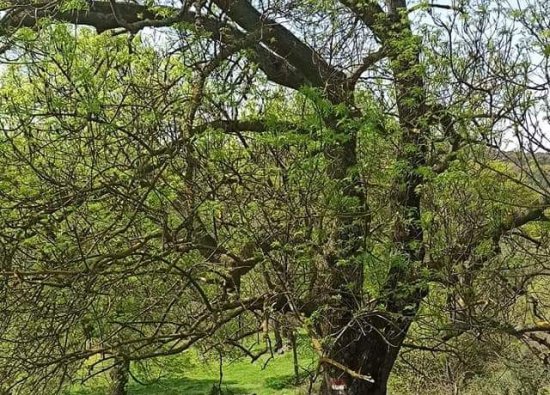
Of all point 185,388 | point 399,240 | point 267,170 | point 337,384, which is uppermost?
point 267,170

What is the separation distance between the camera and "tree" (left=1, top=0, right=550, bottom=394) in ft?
16.7

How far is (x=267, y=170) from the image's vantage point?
18.2 feet

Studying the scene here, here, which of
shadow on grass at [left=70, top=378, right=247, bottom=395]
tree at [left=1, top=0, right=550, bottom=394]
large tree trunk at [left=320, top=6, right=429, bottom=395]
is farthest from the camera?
shadow on grass at [left=70, top=378, right=247, bottom=395]

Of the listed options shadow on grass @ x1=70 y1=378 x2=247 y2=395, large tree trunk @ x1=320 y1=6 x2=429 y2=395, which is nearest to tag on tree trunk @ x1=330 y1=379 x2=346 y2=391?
large tree trunk @ x1=320 y1=6 x2=429 y2=395

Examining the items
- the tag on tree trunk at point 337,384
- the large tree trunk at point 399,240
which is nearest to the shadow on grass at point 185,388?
the tag on tree trunk at point 337,384

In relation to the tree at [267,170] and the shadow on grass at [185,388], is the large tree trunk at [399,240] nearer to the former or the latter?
the tree at [267,170]

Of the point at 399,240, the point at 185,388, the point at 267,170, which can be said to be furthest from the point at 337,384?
the point at 185,388

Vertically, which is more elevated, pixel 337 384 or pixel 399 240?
pixel 399 240

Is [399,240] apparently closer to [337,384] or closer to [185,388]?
[337,384]

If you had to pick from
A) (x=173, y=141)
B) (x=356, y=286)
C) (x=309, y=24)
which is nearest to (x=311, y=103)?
(x=309, y=24)

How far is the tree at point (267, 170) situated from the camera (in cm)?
509

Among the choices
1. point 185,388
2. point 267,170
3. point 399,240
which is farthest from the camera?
point 185,388

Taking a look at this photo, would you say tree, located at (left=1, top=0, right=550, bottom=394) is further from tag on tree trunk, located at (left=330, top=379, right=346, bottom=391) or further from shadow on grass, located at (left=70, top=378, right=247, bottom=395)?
shadow on grass, located at (left=70, top=378, right=247, bottom=395)

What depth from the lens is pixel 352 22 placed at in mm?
5949
